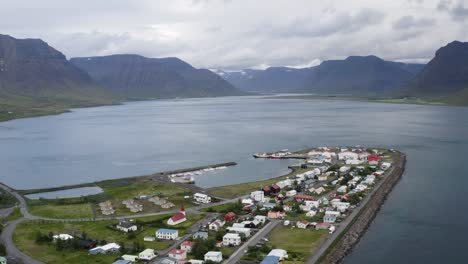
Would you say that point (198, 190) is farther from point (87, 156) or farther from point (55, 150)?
point (55, 150)

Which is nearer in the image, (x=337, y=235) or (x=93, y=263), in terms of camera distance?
(x=93, y=263)

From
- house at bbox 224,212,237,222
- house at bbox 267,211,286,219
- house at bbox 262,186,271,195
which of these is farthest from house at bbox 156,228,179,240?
house at bbox 262,186,271,195

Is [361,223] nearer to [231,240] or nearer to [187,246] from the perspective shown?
[231,240]

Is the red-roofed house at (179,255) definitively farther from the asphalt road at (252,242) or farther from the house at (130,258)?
the asphalt road at (252,242)

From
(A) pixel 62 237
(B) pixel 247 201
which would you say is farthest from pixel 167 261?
(B) pixel 247 201

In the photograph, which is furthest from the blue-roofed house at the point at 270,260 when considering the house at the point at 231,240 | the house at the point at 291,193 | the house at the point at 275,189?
the house at the point at 275,189

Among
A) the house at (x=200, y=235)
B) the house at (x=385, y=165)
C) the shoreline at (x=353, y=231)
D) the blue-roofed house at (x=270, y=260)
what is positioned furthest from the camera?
the house at (x=385, y=165)

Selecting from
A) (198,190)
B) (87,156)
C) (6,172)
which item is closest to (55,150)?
(87,156)
